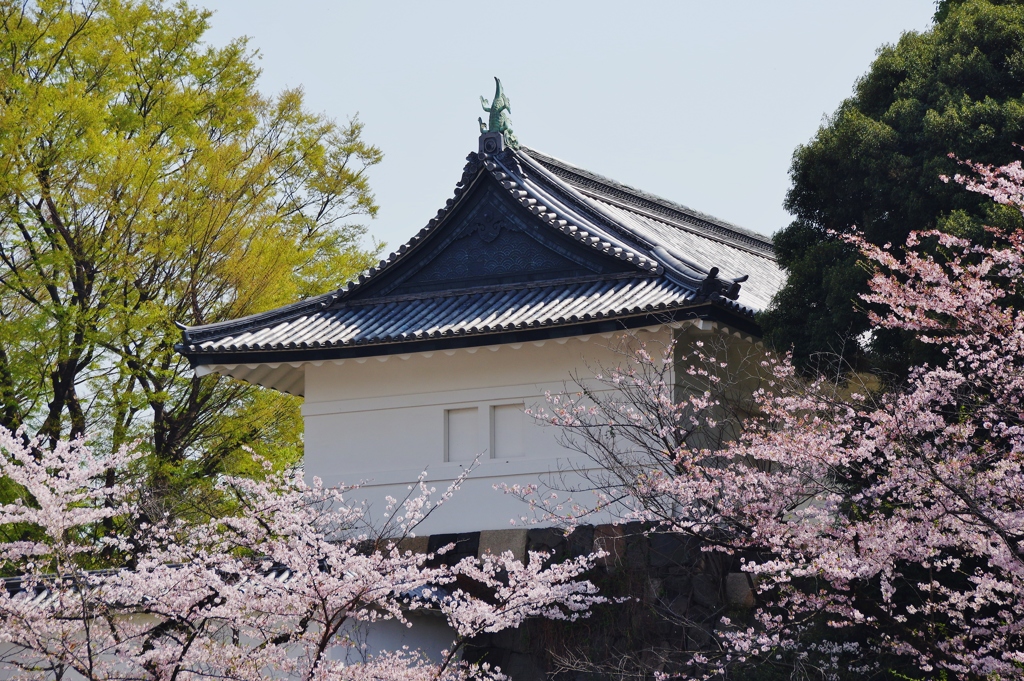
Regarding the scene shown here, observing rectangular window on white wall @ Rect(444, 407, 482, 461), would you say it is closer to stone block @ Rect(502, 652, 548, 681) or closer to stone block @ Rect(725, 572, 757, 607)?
stone block @ Rect(502, 652, 548, 681)

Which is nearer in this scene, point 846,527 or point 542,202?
point 846,527

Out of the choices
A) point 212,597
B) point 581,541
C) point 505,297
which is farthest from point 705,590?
point 212,597

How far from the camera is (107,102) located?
1811 cm

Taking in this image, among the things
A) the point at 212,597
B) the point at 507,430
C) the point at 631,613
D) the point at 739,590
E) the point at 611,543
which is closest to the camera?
the point at 212,597

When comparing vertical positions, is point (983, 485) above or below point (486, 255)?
below

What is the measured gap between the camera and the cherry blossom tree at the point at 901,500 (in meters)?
8.45

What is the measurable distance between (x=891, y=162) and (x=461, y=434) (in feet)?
17.9

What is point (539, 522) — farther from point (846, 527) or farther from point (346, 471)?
point (846, 527)

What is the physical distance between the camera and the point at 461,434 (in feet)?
45.3

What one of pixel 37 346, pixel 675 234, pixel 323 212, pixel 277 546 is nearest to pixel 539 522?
pixel 277 546

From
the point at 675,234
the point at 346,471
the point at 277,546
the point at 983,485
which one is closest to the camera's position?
the point at 983,485

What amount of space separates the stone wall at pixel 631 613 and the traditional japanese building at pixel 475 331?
1297 mm

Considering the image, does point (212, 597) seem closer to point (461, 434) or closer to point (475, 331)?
point (475, 331)

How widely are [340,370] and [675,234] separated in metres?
5.93
